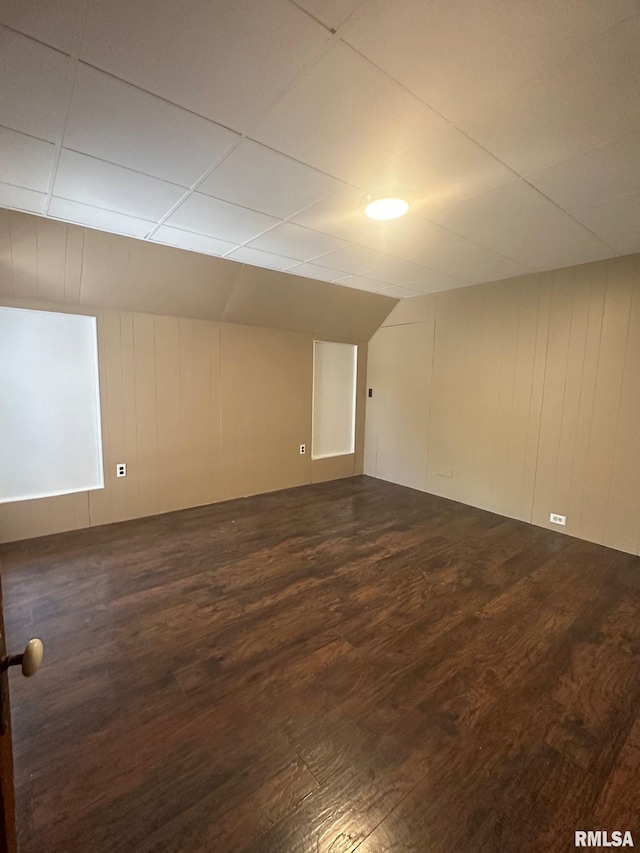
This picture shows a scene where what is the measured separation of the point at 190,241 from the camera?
9.62 ft

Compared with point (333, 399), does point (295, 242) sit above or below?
above

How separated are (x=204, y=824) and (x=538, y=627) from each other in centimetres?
195

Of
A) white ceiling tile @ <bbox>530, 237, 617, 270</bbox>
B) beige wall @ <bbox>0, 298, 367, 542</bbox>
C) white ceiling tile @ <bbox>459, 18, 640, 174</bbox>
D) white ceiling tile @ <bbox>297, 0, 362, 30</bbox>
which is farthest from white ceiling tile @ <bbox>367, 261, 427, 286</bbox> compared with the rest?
white ceiling tile @ <bbox>297, 0, 362, 30</bbox>

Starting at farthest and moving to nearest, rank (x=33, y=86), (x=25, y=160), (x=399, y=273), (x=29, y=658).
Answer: (x=399, y=273) → (x=25, y=160) → (x=33, y=86) → (x=29, y=658)

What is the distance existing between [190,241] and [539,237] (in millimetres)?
2695

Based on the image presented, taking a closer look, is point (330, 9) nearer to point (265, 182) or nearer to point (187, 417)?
point (265, 182)

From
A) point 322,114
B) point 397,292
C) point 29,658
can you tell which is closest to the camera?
point 29,658

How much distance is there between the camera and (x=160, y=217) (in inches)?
97.6

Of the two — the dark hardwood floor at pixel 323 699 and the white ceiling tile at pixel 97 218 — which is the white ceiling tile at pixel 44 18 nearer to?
the white ceiling tile at pixel 97 218

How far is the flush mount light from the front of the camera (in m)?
2.17

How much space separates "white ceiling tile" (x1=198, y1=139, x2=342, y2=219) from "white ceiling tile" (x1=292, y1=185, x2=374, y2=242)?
7 cm

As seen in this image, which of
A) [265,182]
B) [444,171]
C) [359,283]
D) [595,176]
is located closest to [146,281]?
[265,182]

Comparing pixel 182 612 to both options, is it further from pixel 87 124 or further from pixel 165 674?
pixel 87 124

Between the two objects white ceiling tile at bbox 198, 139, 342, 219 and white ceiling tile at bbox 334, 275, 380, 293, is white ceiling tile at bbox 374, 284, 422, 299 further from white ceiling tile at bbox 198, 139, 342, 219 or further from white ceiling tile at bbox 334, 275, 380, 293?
white ceiling tile at bbox 198, 139, 342, 219
